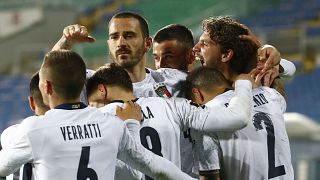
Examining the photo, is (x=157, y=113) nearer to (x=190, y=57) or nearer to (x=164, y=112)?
(x=164, y=112)

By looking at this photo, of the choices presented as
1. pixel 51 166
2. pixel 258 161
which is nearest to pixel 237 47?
pixel 258 161

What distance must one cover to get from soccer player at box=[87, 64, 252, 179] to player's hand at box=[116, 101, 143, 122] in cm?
5

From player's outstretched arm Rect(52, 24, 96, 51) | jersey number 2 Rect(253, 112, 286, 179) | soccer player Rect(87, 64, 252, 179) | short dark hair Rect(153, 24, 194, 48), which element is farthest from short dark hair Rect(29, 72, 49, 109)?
jersey number 2 Rect(253, 112, 286, 179)

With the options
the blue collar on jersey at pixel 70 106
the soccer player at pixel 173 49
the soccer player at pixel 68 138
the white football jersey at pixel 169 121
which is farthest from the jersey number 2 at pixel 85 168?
the soccer player at pixel 173 49

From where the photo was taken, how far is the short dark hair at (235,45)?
396 centimetres

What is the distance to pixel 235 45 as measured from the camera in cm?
396

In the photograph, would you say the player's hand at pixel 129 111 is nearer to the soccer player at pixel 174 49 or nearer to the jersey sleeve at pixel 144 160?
the jersey sleeve at pixel 144 160

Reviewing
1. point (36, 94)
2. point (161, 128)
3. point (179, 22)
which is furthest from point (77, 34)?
point (179, 22)

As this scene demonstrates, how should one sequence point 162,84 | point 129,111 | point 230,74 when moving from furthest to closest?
point 162,84 < point 230,74 < point 129,111

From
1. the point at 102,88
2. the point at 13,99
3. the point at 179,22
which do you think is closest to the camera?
the point at 102,88

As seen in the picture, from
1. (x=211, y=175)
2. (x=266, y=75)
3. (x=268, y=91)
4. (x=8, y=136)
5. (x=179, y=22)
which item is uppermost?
(x=179, y=22)

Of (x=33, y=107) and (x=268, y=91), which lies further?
(x=268, y=91)

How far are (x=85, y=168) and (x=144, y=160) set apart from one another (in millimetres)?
289

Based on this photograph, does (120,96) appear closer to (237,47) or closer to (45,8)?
(237,47)
